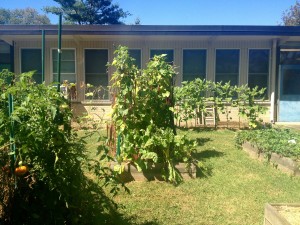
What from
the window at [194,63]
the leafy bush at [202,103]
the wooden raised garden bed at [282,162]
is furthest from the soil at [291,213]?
the window at [194,63]

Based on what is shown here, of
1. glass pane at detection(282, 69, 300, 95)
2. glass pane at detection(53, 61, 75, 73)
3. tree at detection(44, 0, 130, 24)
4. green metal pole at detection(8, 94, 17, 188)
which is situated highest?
tree at detection(44, 0, 130, 24)

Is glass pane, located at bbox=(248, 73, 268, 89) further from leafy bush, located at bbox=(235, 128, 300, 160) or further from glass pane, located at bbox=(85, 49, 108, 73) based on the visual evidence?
glass pane, located at bbox=(85, 49, 108, 73)

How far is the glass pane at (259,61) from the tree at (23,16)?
200ft

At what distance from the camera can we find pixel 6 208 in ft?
8.65

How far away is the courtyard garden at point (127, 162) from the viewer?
8.34 feet

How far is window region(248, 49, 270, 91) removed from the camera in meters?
12.7

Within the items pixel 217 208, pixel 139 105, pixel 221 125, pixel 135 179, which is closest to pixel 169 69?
pixel 139 105

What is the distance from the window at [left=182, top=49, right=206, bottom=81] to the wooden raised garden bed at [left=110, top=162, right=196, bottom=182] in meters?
7.88

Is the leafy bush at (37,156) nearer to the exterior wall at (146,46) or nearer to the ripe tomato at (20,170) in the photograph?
the ripe tomato at (20,170)

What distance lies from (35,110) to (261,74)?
1166cm

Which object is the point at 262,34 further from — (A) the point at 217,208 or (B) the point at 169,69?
(A) the point at 217,208

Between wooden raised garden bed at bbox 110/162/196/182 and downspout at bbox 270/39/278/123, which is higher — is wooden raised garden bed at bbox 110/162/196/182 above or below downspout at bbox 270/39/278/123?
below

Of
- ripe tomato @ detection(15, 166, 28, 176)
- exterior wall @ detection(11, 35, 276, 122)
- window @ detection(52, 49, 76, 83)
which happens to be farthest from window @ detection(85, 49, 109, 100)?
ripe tomato @ detection(15, 166, 28, 176)

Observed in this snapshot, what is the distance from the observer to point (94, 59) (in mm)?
12539
